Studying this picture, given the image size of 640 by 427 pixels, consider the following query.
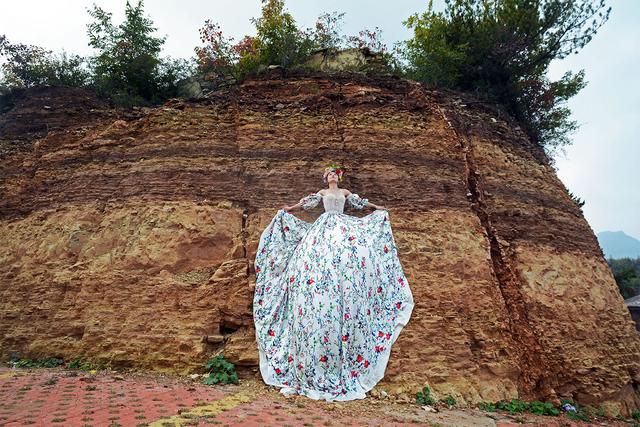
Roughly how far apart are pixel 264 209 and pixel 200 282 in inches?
53.6

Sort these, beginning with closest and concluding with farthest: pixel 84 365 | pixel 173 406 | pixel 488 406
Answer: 1. pixel 173 406
2. pixel 488 406
3. pixel 84 365

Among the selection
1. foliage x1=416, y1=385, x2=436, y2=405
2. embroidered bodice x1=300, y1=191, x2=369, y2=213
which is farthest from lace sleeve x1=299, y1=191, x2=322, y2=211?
foliage x1=416, y1=385, x2=436, y2=405

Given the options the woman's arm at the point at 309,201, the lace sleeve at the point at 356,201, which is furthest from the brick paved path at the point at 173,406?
the lace sleeve at the point at 356,201

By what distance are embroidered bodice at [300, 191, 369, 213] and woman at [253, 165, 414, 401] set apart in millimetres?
14

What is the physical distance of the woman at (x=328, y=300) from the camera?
4.59 meters

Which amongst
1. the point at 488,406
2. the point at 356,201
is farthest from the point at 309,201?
the point at 488,406

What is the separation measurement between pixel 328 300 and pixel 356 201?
1.66 m

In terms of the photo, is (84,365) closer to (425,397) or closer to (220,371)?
(220,371)

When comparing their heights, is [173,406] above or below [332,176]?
below

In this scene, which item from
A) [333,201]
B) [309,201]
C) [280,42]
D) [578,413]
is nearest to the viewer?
[578,413]

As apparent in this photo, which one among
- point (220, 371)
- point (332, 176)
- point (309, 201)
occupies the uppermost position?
point (332, 176)

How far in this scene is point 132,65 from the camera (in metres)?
8.31

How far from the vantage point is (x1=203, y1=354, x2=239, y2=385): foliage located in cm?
468

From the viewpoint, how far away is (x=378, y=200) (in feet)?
20.7
